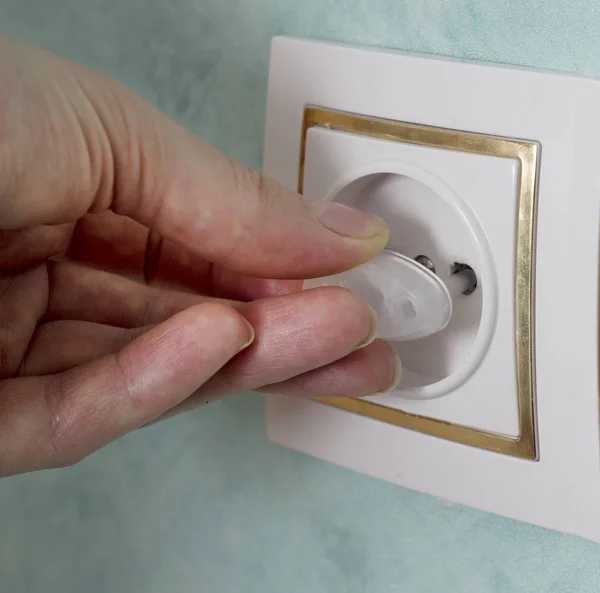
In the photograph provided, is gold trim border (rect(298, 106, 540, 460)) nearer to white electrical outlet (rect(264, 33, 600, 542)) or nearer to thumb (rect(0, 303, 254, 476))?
white electrical outlet (rect(264, 33, 600, 542))

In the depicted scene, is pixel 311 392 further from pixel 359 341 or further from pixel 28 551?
pixel 28 551

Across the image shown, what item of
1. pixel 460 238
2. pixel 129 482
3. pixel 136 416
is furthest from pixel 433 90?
pixel 129 482

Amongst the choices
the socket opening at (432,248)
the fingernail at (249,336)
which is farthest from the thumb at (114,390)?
the socket opening at (432,248)

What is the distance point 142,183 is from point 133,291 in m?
0.10

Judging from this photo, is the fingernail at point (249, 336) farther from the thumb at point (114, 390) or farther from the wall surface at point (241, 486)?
the wall surface at point (241, 486)

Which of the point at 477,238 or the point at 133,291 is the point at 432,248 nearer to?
the point at 477,238

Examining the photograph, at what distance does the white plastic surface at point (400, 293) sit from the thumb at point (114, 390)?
76 mm

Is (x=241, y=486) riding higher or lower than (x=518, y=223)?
lower

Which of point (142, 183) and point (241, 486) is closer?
point (142, 183)

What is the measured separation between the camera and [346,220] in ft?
0.97

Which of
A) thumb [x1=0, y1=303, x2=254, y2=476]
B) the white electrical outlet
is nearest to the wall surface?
the white electrical outlet

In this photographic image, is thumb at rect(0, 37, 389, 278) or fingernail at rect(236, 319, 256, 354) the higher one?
thumb at rect(0, 37, 389, 278)

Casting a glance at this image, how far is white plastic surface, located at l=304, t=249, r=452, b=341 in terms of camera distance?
0.30 m

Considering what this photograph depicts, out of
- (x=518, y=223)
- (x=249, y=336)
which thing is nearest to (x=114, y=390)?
(x=249, y=336)
